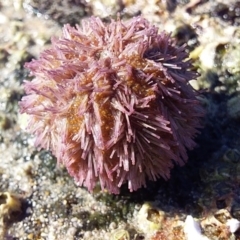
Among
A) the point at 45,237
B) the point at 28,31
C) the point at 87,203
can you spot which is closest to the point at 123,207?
the point at 87,203

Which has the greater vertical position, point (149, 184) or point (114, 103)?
point (114, 103)

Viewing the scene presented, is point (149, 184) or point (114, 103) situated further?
point (149, 184)

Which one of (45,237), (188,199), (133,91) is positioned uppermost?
(133,91)

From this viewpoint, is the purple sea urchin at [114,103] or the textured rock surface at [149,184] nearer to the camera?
the purple sea urchin at [114,103]

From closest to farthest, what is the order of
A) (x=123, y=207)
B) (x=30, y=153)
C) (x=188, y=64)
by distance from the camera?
(x=188, y=64)
(x=123, y=207)
(x=30, y=153)

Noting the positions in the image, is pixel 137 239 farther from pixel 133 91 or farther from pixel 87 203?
pixel 133 91

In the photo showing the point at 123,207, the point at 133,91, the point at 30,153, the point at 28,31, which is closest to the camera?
the point at 133,91

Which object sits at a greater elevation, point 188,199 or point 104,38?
point 104,38

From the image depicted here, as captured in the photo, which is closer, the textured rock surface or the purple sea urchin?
the purple sea urchin
